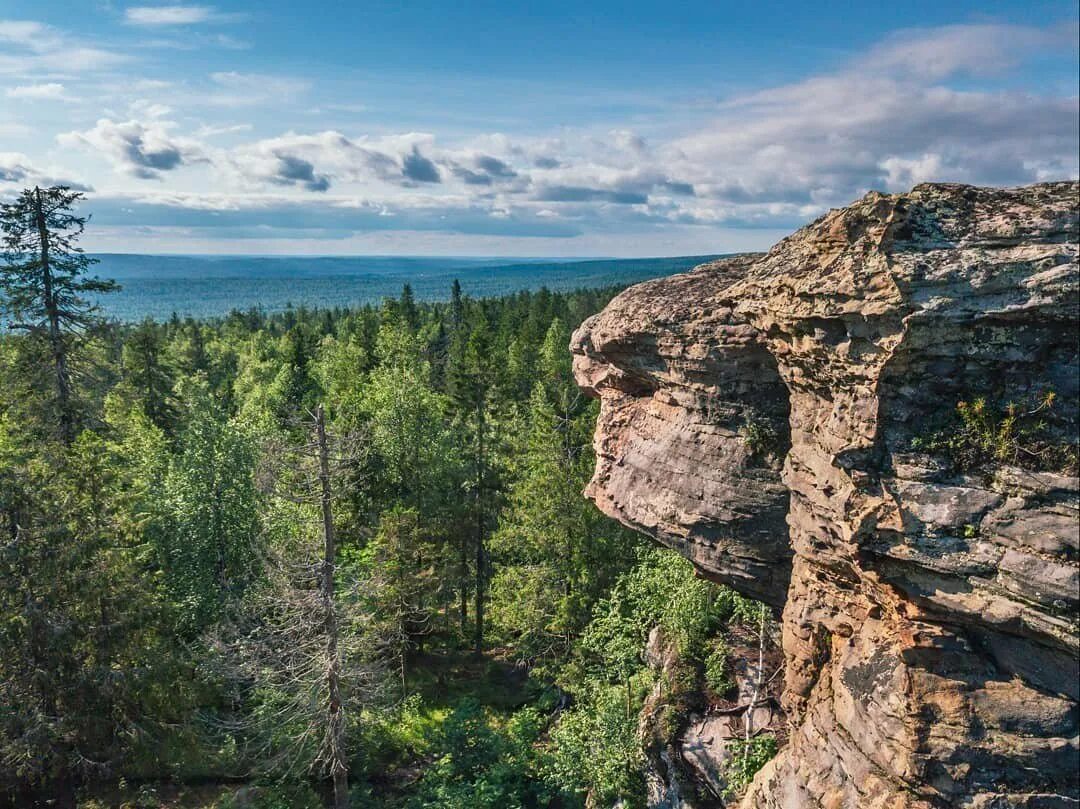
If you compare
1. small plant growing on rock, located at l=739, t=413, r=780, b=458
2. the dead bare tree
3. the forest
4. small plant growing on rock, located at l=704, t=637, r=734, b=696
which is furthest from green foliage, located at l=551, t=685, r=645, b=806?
small plant growing on rock, located at l=739, t=413, r=780, b=458

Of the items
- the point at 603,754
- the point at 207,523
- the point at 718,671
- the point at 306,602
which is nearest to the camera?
the point at 718,671

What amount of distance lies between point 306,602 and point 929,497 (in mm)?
12654

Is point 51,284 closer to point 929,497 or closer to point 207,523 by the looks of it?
point 207,523

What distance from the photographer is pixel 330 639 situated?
15172 millimetres

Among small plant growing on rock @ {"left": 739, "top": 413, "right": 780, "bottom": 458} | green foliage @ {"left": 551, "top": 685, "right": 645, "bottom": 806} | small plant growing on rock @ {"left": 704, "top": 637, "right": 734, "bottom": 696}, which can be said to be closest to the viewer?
small plant growing on rock @ {"left": 739, "top": 413, "right": 780, "bottom": 458}

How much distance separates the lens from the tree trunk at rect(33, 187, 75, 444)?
20844 millimetres

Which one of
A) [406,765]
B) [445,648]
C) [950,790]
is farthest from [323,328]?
[950,790]

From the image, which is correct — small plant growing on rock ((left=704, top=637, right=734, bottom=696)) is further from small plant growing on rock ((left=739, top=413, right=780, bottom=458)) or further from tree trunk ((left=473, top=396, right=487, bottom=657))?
tree trunk ((left=473, top=396, right=487, bottom=657))

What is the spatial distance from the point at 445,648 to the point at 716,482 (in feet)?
65.8

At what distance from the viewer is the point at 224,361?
62.1 m

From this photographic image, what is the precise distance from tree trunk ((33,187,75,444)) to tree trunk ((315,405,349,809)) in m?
12.7

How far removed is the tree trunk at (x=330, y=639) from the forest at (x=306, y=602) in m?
0.06

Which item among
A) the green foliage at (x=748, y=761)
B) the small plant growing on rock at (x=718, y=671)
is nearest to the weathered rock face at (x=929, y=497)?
the green foliage at (x=748, y=761)

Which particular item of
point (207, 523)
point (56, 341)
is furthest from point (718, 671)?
point (56, 341)
